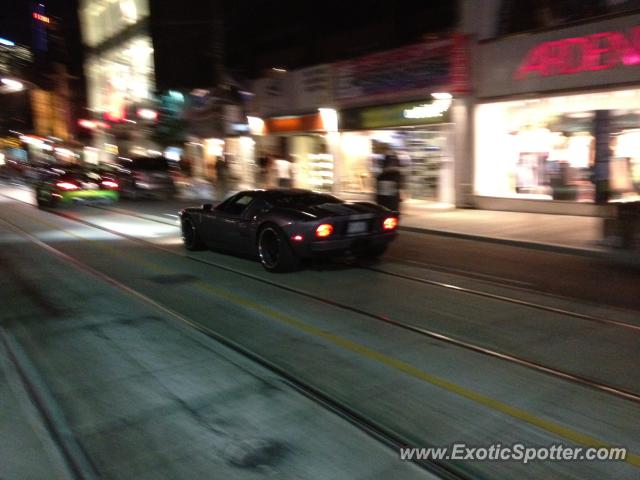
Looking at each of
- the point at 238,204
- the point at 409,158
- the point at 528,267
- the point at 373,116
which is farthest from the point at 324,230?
the point at 373,116

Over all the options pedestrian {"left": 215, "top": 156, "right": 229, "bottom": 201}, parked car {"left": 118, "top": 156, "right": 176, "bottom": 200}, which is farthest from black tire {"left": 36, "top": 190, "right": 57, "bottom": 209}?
pedestrian {"left": 215, "top": 156, "right": 229, "bottom": 201}

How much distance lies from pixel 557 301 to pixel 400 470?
432 cm

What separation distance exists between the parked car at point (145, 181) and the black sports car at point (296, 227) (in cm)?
1536

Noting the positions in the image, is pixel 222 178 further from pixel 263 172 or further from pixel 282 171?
pixel 282 171

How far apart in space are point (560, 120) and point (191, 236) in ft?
32.7

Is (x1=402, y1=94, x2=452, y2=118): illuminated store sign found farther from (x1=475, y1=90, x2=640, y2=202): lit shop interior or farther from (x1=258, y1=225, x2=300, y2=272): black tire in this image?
(x1=258, y1=225, x2=300, y2=272): black tire

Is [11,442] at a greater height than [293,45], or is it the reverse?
[293,45]

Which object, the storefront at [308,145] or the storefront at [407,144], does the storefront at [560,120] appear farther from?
the storefront at [308,145]

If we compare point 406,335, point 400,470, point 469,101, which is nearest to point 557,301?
point 406,335

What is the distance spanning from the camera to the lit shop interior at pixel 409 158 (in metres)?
17.8

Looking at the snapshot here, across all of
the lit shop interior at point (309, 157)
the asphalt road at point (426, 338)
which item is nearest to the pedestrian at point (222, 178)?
the lit shop interior at point (309, 157)

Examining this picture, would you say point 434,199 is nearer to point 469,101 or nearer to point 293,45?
point 469,101

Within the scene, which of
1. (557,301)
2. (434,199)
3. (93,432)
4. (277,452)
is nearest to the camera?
(277,452)

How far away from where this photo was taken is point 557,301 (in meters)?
6.79
